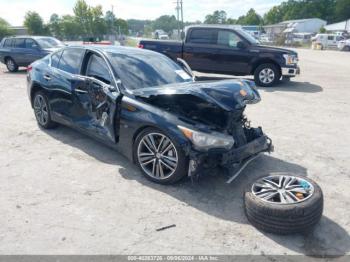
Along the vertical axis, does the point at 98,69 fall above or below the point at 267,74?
above

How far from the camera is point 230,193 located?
4113 millimetres

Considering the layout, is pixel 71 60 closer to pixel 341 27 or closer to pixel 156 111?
pixel 156 111

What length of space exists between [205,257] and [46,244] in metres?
1.45

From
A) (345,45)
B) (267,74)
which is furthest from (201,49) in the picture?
(345,45)

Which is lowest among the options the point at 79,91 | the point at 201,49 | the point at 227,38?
the point at 79,91

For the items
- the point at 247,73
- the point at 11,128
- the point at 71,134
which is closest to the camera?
the point at 71,134

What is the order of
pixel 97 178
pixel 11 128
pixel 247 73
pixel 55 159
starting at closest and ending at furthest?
pixel 97 178 < pixel 55 159 < pixel 11 128 < pixel 247 73

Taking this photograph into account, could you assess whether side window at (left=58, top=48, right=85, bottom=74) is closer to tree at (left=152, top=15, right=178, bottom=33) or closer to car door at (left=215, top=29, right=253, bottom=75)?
→ car door at (left=215, top=29, right=253, bottom=75)

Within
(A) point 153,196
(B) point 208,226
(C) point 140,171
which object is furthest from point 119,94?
(B) point 208,226

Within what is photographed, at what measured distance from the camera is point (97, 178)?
14.7 feet

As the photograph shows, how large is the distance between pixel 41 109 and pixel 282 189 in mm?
4678

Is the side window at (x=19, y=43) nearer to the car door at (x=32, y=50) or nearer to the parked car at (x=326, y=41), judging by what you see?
the car door at (x=32, y=50)

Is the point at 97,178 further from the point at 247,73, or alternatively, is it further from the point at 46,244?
the point at 247,73

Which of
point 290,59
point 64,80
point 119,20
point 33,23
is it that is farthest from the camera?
point 119,20
